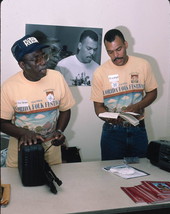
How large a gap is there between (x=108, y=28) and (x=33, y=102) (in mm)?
1077

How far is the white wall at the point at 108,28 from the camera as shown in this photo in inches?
93.7

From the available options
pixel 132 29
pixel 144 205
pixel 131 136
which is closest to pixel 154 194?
pixel 144 205

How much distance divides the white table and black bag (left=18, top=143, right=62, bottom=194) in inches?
1.5

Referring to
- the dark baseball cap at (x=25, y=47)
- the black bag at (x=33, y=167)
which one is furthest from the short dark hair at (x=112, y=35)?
the black bag at (x=33, y=167)

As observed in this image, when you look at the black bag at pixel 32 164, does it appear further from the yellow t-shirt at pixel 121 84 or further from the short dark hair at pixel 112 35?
the short dark hair at pixel 112 35

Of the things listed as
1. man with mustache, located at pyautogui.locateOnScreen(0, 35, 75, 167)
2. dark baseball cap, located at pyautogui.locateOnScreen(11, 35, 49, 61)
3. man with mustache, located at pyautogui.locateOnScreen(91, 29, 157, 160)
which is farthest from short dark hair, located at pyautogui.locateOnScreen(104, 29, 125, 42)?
dark baseball cap, located at pyautogui.locateOnScreen(11, 35, 49, 61)

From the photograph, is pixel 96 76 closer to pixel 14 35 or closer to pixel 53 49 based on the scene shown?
pixel 53 49

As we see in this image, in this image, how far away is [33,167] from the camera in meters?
1.57

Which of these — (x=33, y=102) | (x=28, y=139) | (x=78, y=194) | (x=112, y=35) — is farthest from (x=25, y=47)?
(x=78, y=194)

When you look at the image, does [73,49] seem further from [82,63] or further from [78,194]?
[78,194]

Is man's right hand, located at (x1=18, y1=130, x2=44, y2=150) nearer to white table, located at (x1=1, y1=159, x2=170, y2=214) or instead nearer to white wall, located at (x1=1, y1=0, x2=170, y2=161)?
white table, located at (x1=1, y1=159, x2=170, y2=214)

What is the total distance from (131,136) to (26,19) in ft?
4.10

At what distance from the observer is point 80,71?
8.43ft

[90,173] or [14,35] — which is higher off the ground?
[14,35]
